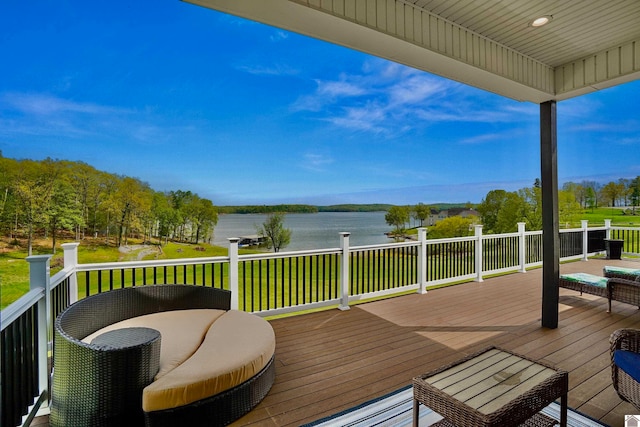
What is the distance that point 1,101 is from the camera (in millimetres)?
9430

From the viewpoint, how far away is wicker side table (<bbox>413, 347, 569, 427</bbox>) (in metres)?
1.49

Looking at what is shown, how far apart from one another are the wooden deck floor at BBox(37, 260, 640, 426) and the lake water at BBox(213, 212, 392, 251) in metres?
9.91

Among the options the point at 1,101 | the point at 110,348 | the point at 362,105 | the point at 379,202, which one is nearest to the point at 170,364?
the point at 110,348

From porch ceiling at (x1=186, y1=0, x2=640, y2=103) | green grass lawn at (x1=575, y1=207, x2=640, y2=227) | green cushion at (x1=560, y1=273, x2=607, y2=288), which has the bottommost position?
green cushion at (x1=560, y1=273, x2=607, y2=288)

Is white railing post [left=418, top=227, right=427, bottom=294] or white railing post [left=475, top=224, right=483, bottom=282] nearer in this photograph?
white railing post [left=418, top=227, right=427, bottom=294]

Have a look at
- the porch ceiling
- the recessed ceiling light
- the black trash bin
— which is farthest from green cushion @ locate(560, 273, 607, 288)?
the black trash bin

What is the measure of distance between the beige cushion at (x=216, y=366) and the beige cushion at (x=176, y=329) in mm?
78

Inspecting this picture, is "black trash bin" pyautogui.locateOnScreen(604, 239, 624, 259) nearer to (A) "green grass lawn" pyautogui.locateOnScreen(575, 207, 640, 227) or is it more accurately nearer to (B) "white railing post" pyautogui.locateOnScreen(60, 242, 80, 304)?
(A) "green grass lawn" pyautogui.locateOnScreen(575, 207, 640, 227)

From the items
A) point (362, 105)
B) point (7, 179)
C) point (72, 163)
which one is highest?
Answer: point (362, 105)

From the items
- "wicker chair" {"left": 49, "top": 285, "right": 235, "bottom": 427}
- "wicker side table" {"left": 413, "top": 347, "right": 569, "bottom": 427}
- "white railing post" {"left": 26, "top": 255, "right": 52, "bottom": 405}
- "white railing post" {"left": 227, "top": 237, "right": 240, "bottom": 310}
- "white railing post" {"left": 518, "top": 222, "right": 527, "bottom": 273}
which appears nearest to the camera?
"wicker side table" {"left": 413, "top": 347, "right": 569, "bottom": 427}

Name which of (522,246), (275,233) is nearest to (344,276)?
(522,246)

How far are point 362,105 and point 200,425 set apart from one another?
794 inches

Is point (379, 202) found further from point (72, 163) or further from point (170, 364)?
point (170, 364)

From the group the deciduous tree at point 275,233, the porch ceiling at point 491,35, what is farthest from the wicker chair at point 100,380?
the deciduous tree at point 275,233
